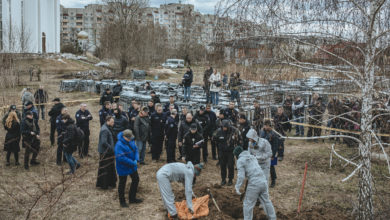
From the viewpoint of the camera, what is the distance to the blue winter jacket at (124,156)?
686 cm

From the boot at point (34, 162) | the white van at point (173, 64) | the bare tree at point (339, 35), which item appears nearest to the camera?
the bare tree at point (339, 35)

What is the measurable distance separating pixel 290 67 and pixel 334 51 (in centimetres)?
80

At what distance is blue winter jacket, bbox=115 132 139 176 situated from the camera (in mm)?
6863

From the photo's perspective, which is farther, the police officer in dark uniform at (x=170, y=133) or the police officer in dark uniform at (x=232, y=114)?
the police officer in dark uniform at (x=232, y=114)

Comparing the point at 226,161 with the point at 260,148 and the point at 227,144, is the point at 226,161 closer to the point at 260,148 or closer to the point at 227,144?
the point at 227,144

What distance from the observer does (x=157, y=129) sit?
1035cm

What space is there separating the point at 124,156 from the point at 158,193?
167 centimetres

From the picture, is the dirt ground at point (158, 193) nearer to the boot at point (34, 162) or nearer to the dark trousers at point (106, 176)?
the dark trousers at point (106, 176)

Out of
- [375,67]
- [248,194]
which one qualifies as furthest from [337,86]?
[248,194]

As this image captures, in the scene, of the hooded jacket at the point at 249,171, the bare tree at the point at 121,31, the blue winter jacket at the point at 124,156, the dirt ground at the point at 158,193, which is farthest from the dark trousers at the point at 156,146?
the bare tree at the point at 121,31

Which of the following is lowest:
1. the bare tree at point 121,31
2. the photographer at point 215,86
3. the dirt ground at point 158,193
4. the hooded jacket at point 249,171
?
the dirt ground at point 158,193

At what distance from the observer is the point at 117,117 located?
9.97m

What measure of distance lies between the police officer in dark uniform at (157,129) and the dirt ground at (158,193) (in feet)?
1.42

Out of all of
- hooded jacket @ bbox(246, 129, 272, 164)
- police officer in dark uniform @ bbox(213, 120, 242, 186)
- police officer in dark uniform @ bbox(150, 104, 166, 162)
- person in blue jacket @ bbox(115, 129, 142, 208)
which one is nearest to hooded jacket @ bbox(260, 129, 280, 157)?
police officer in dark uniform @ bbox(213, 120, 242, 186)
